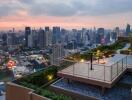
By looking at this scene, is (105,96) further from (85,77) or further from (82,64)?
Result: (82,64)

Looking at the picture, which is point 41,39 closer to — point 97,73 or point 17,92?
point 17,92

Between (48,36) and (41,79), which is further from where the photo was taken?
(48,36)

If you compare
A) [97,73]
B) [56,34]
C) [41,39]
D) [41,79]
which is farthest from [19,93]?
[56,34]

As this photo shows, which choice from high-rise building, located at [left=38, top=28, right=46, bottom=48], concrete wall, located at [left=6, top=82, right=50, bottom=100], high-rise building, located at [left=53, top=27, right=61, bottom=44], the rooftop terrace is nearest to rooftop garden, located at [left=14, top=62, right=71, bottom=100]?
concrete wall, located at [left=6, top=82, right=50, bottom=100]

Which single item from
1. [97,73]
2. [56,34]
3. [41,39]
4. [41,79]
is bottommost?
[41,39]

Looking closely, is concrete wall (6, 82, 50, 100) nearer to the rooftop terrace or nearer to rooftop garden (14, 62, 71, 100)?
rooftop garden (14, 62, 71, 100)

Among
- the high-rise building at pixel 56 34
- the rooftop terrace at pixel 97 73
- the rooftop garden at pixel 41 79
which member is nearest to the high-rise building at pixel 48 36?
the high-rise building at pixel 56 34

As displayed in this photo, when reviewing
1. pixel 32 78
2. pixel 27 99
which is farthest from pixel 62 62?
pixel 27 99

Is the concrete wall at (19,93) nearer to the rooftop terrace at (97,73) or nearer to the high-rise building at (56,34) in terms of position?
the rooftop terrace at (97,73)
